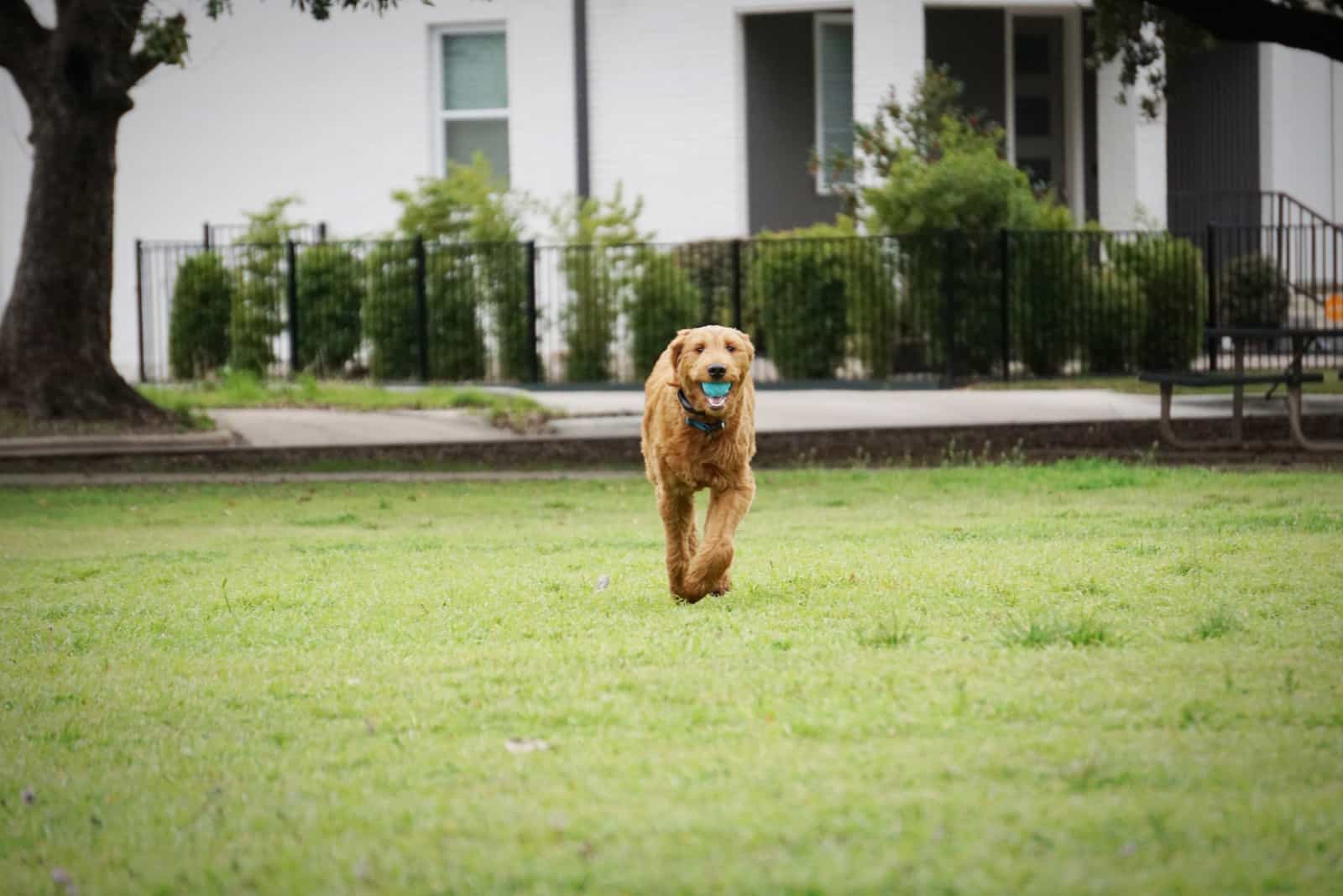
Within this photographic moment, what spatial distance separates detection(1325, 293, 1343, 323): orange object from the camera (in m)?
21.9

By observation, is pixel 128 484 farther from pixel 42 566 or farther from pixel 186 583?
pixel 186 583

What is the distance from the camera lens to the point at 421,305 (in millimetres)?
22484

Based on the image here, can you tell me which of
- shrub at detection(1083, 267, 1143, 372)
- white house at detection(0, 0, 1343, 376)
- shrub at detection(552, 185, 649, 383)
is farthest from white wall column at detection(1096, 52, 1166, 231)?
shrub at detection(552, 185, 649, 383)

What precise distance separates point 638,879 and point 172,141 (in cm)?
2448

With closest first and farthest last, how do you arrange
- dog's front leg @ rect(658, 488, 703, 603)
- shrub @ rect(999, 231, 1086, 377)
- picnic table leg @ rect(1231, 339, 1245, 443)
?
dog's front leg @ rect(658, 488, 703, 603) → picnic table leg @ rect(1231, 339, 1245, 443) → shrub @ rect(999, 231, 1086, 377)

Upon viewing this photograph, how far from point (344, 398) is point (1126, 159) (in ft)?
36.7

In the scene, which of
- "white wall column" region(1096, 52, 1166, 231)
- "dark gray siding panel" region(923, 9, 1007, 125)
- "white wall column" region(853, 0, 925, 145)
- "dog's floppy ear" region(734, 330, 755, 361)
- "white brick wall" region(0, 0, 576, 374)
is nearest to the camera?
"dog's floppy ear" region(734, 330, 755, 361)

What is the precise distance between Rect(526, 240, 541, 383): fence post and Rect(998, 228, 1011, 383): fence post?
552cm

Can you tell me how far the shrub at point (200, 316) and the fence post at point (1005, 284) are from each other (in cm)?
974

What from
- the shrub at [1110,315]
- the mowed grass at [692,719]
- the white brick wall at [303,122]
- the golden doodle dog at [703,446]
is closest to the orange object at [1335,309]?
the shrub at [1110,315]

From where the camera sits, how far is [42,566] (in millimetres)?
9648

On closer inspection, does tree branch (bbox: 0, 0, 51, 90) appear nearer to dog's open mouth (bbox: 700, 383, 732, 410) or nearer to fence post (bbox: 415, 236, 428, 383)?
fence post (bbox: 415, 236, 428, 383)

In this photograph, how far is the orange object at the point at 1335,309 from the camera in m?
21.9

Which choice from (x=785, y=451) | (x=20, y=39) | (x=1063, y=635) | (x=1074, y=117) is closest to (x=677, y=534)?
(x=1063, y=635)
